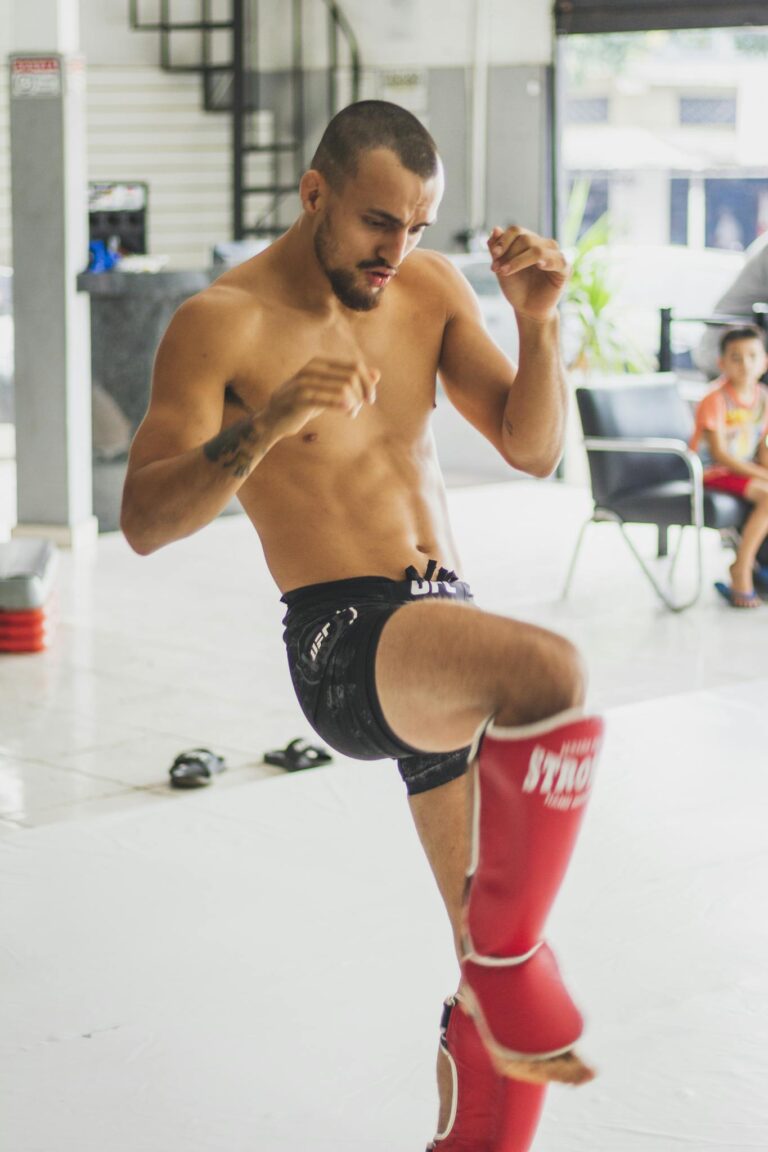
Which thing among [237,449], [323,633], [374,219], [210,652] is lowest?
[210,652]

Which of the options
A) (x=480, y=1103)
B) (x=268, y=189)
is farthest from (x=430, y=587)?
(x=268, y=189)

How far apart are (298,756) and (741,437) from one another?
295 cm

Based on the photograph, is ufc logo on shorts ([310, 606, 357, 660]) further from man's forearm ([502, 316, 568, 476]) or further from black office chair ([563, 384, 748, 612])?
black office chair ([563, 384, 748, 612])

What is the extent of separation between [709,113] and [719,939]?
8044mm

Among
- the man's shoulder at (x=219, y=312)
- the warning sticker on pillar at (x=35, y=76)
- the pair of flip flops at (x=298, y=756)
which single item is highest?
the warning sticker on pillar at (x=35, y=76)

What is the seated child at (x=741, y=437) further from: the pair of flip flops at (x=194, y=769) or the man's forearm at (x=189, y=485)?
the man's forearm at (x=189, y=485)

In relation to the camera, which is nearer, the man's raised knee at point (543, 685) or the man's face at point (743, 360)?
the man's raised knee at point (543, 685)

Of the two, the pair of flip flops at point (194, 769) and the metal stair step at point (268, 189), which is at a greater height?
the metal stair step at point (268, 189)

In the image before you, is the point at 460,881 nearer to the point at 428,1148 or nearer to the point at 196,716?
the point at 428,1148

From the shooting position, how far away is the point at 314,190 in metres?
2.24

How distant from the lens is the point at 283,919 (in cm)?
317

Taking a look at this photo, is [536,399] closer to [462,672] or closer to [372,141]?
[372,141]

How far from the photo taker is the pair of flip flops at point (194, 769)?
4160mm

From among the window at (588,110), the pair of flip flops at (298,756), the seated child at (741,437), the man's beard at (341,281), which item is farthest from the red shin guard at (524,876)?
the window at (588,110)
